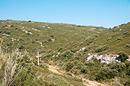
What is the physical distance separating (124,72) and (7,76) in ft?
81.3

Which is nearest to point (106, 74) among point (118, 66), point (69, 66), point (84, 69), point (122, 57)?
point (118, 66)

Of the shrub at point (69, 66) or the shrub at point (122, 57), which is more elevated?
the shrub at point (122, 57)

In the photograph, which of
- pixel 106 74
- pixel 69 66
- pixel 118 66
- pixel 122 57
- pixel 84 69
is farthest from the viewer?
pixel 69 66

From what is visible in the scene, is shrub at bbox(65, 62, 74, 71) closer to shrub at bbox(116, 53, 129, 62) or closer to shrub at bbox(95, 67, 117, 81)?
shrub at bbox(116, 53, 129, 62)

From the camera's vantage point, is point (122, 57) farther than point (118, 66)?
Yes

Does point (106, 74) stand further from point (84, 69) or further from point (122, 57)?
point (122, 57)

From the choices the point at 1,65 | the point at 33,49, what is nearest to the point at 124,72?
the point at 1,65

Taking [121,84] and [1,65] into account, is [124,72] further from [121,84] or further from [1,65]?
[1,65]

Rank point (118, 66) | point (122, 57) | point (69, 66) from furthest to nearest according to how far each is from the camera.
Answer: point (69, 66) → point (122, 57) → point (118, 66)

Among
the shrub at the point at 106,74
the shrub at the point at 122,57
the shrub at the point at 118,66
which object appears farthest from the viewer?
the shrub at the point at 122,57

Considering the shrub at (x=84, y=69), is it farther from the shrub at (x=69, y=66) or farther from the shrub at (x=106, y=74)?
the shrub at (x=69, y=66)

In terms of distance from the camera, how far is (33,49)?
241 ft

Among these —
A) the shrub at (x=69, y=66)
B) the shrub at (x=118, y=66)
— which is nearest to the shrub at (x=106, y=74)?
the shrub at (x=118, y=66)

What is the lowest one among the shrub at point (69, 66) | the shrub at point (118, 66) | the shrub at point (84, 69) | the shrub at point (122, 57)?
the shrub at point (69, 66)
